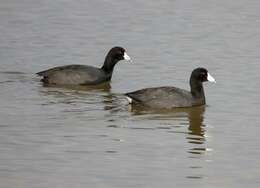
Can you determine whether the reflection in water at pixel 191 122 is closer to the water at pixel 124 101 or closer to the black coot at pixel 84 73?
the water at pixel 124 101

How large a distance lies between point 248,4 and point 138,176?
1631cm

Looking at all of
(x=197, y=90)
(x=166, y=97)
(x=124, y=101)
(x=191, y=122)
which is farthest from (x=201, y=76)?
(x=191, y=122)

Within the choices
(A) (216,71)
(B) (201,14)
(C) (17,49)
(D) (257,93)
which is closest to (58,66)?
(C) (17,49)

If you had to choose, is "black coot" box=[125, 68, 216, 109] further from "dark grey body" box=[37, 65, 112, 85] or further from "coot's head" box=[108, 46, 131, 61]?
"coot's head" box=[108, 46, 131, 61]

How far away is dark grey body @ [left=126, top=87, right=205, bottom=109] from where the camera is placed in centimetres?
1870

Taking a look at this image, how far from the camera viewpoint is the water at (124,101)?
13.7 meters

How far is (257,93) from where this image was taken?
63.5 feet

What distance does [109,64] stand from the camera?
21938 millimetres

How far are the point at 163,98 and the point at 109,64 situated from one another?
3.47m

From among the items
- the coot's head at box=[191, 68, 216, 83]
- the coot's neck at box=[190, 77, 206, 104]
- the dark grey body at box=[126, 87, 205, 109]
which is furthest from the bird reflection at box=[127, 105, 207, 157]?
the coot's head at box=[191, 68, 216, 83]

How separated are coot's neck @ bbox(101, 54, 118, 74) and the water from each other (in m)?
0.31

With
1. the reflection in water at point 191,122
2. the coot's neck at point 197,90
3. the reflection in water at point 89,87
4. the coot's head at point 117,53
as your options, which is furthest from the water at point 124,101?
the coot's head at point 117,53

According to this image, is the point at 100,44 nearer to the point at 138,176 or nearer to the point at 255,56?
the point at 255,56

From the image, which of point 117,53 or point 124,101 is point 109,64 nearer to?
point 117,53
